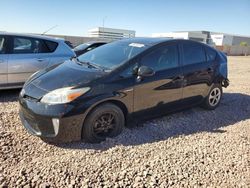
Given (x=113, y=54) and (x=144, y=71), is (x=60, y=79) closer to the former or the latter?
(x=113, y=54)

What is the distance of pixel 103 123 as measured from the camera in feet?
13.0

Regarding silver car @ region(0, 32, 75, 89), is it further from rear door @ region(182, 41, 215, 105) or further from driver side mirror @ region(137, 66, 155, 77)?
rear door @ region(182, 41, 215, 105)

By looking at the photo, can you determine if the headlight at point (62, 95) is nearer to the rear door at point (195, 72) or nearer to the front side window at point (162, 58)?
the front side window at point (162, 58)

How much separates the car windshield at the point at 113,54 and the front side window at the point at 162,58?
19 centimetres

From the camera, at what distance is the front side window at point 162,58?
14.6 feet

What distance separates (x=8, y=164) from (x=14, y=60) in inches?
134

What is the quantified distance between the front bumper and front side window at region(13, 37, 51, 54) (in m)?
2.91

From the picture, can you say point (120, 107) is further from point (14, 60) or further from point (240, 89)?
point (240, 89)

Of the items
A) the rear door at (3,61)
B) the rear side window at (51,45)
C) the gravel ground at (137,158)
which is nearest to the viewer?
the gravel ground at (137,158)

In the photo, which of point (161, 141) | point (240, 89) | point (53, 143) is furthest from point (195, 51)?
point (240, 89)

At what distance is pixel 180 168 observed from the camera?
340 centimetres

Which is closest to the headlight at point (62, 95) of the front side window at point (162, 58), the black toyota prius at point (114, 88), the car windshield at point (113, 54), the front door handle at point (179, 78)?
the black toyota prius at point (114, 88)

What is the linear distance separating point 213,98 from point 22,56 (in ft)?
14.9

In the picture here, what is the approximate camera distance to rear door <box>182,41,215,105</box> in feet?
16.7
